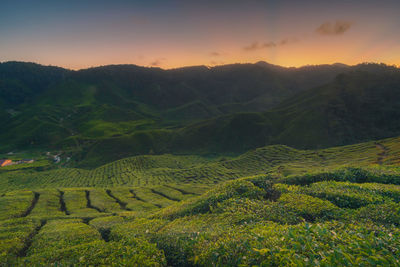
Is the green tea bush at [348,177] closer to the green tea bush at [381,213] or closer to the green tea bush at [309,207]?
the green tea bush at [309,207]

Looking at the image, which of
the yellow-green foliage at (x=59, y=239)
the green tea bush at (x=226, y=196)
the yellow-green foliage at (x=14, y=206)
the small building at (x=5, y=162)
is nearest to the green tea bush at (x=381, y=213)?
the green tea bush at (x=226, y=196)

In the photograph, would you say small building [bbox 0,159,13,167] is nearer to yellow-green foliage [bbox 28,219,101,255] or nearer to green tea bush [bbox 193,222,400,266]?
yellow-green foliage [bbox 28,219,101,255]

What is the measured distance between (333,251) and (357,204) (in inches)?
577

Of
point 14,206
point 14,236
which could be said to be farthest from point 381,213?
point 14,206

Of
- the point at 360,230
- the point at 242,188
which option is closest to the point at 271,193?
the point at 242,188

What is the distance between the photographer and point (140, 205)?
65938 millimetres

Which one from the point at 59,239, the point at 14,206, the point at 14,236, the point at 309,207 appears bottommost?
the point at 14,206

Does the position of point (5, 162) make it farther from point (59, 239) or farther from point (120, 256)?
point (120, 256)

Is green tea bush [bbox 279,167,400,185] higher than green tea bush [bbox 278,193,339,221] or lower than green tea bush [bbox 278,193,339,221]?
lower

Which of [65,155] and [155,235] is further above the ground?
[155,235]

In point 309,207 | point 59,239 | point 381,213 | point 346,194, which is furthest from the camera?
point 59,239

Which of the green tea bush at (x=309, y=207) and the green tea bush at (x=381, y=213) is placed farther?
the green tea bush at (x=309, y=207)

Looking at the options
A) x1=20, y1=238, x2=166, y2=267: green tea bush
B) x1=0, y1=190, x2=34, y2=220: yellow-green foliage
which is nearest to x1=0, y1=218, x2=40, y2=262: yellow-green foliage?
x1=20, y1=238, x2=166, y2=267: green tea bush

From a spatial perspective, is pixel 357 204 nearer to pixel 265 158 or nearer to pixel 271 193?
pixel 271 193
